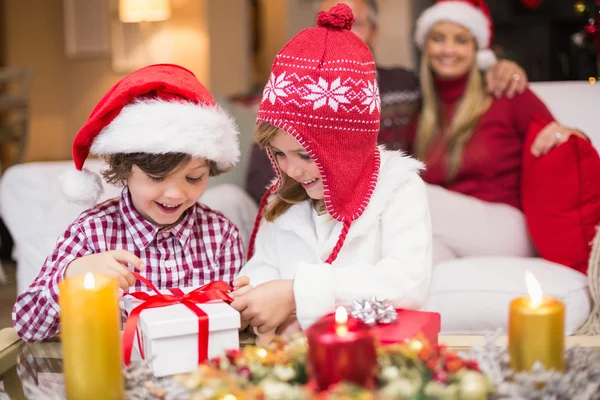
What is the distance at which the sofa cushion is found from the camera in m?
1.66

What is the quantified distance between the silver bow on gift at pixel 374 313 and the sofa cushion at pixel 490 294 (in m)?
0.64

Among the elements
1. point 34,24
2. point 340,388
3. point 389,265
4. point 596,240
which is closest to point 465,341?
point 389,265

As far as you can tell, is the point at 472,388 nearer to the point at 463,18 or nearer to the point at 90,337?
the point at 90,337

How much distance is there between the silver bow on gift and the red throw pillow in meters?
0.96

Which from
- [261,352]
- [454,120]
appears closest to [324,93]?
[261,352]

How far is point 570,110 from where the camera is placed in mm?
2141

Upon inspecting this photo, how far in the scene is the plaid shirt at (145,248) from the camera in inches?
48.4

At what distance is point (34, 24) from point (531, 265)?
5.08m

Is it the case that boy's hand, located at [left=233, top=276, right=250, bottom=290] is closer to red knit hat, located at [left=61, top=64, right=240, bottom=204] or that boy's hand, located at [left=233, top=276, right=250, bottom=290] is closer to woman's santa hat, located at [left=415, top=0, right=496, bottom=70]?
red knit hat, located at [left=61, top=64, right=240, bottom=204]

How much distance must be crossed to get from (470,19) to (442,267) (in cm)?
88

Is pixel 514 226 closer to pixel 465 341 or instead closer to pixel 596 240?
pixel 596 240

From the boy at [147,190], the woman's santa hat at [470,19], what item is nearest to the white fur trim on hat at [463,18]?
the woman's santa hat at [470,19]

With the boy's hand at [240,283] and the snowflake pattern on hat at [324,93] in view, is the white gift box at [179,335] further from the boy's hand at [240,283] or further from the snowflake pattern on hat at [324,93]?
the snowflake pattern on hat at [324,93]

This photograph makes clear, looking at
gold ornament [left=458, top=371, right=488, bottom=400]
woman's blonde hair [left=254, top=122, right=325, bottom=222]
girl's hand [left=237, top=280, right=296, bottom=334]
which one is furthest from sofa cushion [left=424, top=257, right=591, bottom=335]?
gold ornament [left=458, top=371, right=488, bottom=400]
